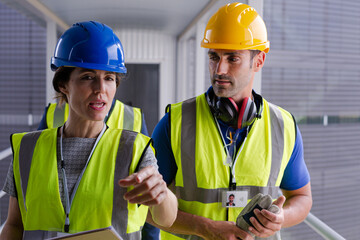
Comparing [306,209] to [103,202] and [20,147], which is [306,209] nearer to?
[103,202]

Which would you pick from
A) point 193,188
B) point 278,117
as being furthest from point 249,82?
point 193,188

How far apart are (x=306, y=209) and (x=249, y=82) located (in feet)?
2.04

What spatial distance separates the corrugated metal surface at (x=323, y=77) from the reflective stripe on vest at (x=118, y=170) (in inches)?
53.0

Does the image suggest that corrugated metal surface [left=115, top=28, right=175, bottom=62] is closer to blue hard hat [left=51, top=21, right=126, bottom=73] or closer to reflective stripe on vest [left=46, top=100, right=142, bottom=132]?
reflective stripe on vest [left=46, top=100, right=142, bottom=132]

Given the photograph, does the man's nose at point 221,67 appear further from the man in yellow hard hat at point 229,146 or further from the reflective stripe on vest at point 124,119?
the reflective stripe on vest at point 124,119

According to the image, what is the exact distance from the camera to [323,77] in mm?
2641

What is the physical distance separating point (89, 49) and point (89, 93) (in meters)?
0.15

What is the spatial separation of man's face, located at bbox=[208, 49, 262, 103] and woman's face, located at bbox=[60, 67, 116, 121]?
0.52m

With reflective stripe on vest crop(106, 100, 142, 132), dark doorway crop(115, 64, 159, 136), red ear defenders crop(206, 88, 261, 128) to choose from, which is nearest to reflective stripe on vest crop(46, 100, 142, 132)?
reflective stripe on vest crop(106, 100, 142, 132)

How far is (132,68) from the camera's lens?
681 cm


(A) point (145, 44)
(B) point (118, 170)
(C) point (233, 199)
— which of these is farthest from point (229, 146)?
(A) point (145, 44)

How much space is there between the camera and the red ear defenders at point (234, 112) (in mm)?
1452

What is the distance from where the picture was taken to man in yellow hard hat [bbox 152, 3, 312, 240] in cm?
141

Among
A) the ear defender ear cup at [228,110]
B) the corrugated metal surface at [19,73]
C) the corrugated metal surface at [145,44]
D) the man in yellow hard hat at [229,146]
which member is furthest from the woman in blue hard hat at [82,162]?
the corrugated metal surface at [145,44]
